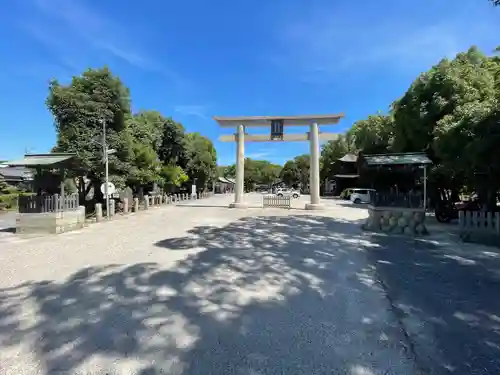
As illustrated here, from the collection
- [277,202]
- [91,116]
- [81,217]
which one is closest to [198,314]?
[81,217]

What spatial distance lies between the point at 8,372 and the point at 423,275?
19.4 ft

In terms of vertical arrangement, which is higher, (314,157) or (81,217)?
(314,157)

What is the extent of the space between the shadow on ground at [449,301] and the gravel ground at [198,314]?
261mm

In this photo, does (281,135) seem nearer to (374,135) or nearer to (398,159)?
(398,159)

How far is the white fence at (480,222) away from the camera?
845 centimetres

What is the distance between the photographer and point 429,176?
13.8 meters

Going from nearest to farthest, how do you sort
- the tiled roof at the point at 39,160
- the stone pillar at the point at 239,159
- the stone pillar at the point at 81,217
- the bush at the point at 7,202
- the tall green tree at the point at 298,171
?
the tiled roof at the point at 39,160
the stone pillar at the point at 81,217
the bush at the point at 7,202
the stone pillar at the point at 239,159
the tall green tree at the point at 298,171

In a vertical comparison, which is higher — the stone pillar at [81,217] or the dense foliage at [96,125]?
the dense foliage at [96,125]

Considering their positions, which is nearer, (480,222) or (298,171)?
(480,222)

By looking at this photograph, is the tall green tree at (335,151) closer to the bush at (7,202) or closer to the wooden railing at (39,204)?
the bush at (7,202)

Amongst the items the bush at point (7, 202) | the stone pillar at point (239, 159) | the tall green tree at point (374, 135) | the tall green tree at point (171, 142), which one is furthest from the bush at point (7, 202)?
the tall green tree at point (374, 135)

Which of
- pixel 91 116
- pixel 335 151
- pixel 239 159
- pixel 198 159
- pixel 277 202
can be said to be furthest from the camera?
pixel 335 151

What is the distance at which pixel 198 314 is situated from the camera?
3967 mm

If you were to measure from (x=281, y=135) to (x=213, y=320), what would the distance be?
1917cm
